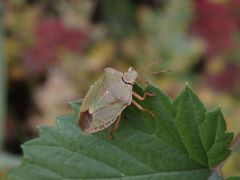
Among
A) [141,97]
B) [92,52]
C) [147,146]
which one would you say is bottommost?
[147,146]

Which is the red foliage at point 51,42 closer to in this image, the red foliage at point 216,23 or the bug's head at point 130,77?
the red foliage at point 216,23

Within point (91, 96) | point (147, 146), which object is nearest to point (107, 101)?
point (91, 96)

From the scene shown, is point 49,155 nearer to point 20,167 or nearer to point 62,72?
point 20,167

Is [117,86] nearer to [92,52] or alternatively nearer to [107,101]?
[107,101]

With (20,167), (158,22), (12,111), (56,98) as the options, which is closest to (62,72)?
(56,98)

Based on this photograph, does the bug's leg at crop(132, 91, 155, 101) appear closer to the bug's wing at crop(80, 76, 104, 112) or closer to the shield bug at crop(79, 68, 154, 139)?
the shield bug at crop(79, 68, 154, 139)

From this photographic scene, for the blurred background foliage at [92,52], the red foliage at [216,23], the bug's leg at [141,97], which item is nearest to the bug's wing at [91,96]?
the bug's leg at [141,97]
